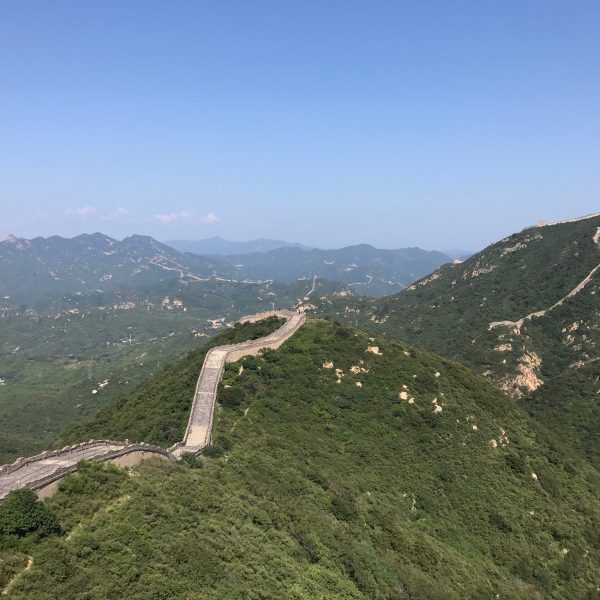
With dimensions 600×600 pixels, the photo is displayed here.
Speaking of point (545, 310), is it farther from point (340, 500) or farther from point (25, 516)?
point (25, 516)

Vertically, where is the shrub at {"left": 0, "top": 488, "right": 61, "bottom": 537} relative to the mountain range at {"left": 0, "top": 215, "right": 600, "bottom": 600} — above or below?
above

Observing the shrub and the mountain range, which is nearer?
the shrub

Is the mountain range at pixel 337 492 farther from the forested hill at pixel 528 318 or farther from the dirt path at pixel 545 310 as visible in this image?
the dirt path at pixel 545 310

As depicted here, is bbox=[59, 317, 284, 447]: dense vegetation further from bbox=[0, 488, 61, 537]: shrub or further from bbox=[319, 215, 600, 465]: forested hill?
bbox=[319, 215, 600, 465]: forested hill

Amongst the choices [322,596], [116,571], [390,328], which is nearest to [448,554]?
[322,596]

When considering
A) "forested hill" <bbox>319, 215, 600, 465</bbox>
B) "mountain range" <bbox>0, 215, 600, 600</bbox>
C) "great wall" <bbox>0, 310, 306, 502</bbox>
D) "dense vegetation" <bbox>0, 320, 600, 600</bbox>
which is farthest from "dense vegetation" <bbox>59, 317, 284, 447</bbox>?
"forested hill" <bbox>319, 215, 600, 465</bbox>

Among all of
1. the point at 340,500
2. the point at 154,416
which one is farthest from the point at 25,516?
the point at 154,416
